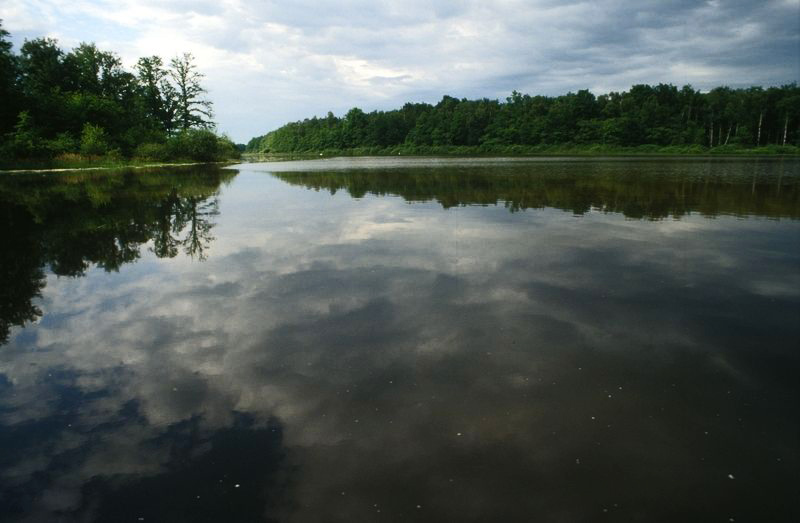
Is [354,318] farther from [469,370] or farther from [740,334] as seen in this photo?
[740,334]

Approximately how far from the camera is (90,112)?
209ft

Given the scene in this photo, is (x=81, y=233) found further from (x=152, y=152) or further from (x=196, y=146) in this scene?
(x=196, y=146)

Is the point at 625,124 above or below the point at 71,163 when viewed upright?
above

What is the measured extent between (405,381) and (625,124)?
378ft

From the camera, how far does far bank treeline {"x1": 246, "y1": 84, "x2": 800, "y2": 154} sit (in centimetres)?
9694

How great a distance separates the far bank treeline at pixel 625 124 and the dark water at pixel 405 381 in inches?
3893

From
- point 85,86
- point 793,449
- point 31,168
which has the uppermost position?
point 85,86

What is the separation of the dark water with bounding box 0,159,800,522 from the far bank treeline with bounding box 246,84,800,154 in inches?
3893

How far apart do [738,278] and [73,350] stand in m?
12.2

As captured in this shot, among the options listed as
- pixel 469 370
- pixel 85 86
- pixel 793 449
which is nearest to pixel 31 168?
pixel 85 86

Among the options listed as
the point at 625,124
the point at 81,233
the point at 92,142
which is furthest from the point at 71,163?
the point at 625,124

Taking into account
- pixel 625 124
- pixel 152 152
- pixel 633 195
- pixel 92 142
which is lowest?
pixel 633 195

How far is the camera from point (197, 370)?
→ 6215 millimetres

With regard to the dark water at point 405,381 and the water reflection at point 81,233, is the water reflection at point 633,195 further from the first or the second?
the water reflection at point 81,233
